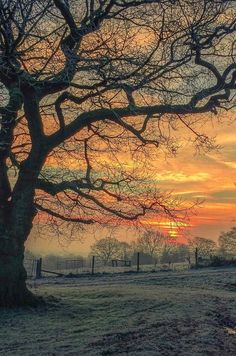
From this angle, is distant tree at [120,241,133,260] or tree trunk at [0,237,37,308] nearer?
tree trunk at [0,237,37,308]

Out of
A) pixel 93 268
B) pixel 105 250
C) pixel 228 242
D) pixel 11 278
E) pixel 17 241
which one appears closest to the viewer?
pixel 11 278

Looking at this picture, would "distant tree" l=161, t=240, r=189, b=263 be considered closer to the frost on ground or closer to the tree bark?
the frost on ground

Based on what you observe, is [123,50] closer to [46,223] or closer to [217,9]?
[217,9]

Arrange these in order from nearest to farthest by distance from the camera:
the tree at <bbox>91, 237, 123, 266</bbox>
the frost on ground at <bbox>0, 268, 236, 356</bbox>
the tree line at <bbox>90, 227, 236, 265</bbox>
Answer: the frost on ground at <bbox>0, 268, 236, 356</bbox> → the tree line at <bbox>90, 227, 236, 265</bbox> → the tree at <bbox>91, 237, 123, 266</bbox>

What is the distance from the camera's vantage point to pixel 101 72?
11.5 metres

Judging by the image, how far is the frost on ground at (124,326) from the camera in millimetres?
9172

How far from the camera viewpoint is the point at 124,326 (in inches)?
449

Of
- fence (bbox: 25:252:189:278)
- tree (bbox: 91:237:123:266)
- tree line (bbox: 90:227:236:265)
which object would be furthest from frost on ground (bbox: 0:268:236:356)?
tree (bbox: 91:237:123:266)

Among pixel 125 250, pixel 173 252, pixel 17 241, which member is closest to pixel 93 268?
pixel 17 241

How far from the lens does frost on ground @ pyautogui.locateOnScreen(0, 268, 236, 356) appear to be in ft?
30.1

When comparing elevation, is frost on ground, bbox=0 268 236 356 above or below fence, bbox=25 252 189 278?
below

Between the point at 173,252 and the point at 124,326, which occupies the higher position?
the point at 173,252

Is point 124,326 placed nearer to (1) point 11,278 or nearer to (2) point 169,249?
(1) point 11,278

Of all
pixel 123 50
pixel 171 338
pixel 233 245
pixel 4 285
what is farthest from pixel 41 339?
pixel 233 245
